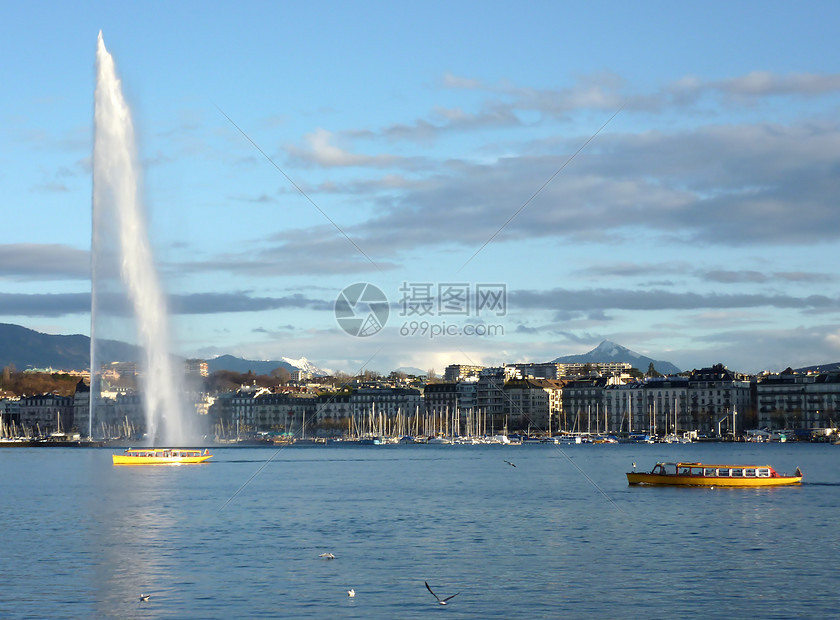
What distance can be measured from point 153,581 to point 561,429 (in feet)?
493

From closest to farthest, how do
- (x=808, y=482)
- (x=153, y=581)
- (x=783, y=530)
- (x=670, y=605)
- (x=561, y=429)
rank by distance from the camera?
(x=670, y=605) → (x=153, y=581) → (x=783, y=530) → (x=808, y=482) → (x=561, y=429)

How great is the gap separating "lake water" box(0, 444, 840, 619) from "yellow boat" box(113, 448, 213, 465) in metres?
25.2

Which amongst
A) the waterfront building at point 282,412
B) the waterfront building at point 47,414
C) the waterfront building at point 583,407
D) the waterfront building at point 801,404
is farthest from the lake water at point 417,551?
the waterfront building at point 47,414

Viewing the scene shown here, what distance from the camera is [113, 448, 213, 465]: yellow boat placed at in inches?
3469

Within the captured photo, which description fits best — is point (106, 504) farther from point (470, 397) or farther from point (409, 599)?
point (470, 397)

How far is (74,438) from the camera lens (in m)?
166

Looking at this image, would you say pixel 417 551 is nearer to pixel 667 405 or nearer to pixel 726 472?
pixel 726 472

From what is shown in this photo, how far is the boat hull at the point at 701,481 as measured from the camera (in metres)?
60.8

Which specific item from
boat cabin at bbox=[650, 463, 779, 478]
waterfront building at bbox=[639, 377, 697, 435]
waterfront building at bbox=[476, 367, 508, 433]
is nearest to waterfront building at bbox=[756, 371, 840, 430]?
waterfront building at bbox=[639, 377, 697, 435]

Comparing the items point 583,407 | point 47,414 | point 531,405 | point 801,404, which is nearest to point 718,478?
point 801,404

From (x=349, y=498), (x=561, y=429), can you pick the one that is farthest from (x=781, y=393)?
(x=349, y=498)

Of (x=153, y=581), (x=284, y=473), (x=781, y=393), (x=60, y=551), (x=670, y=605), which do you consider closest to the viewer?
(x=670, y=605)

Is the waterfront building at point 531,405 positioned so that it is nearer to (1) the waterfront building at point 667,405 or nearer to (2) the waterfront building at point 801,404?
(1) the waterfront building at point 667,405

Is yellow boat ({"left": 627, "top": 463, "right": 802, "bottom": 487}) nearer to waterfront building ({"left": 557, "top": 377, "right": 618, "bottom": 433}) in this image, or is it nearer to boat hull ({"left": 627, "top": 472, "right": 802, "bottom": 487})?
boat hull ({"left": 627, "top": 472, "right": 802, "bottom": 487})
